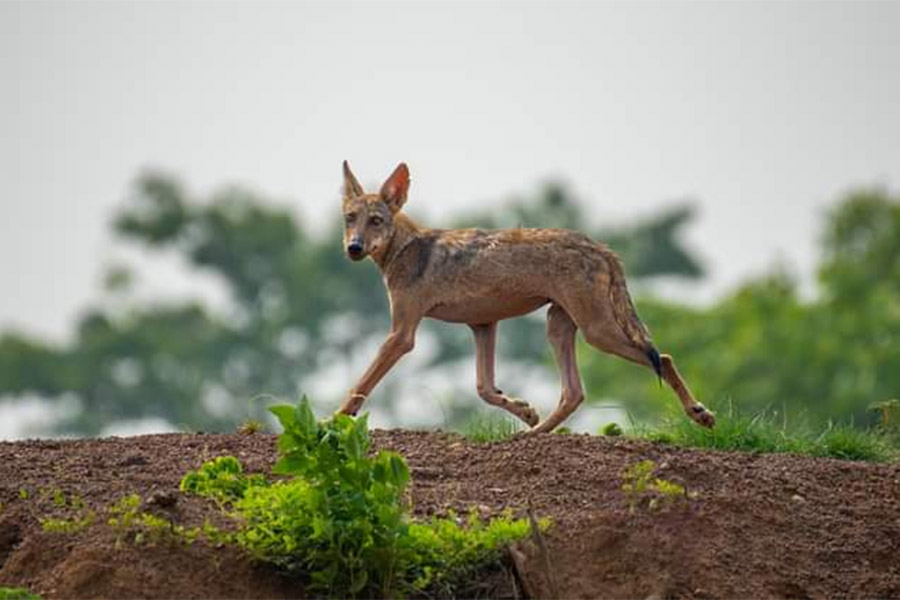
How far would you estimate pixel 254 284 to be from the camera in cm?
7469

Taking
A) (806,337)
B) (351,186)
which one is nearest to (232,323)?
(806,337)

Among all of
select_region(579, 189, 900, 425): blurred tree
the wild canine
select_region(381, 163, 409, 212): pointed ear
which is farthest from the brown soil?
select_region(579, 189, 900, 425): blurred tree

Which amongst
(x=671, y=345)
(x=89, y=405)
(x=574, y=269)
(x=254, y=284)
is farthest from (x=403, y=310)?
(x=254, y=284)

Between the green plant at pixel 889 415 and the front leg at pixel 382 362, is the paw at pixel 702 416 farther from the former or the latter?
the front leg at pixel 382 362

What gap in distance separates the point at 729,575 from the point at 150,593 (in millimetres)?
2977

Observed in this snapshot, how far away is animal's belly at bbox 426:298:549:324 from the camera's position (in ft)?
49.2

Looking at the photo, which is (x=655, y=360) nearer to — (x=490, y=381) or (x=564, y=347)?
(x=564, y=347)

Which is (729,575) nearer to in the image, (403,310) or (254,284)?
(403,310)

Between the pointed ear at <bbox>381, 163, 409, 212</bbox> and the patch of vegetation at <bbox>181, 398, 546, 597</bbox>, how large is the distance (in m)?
5.25

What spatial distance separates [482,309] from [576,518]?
4.01 meters

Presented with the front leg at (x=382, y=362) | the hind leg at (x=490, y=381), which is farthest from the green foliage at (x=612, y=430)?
the front leg at (x=382, y=362)

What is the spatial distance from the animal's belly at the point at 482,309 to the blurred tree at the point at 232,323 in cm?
4775

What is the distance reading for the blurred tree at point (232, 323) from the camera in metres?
67.8

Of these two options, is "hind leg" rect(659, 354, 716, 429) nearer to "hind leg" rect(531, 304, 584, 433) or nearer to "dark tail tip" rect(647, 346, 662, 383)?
"dark tail tip" rect(647, 346, 662, 383)
